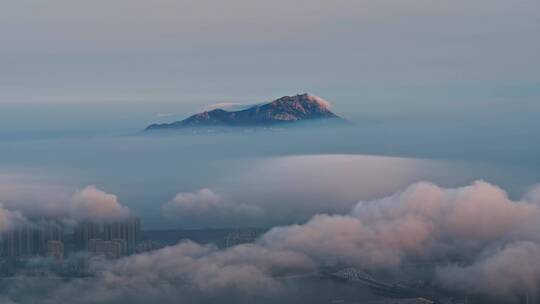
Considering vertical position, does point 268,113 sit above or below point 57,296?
above

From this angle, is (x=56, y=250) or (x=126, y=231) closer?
(x=56, y=250)

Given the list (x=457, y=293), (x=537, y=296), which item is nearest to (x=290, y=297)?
(x=457, y=293)

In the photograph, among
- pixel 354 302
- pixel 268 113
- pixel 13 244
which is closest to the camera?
pixel 354 302

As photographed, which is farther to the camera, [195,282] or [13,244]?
[13,244]

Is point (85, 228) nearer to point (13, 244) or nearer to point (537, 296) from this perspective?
point (13, 244)
